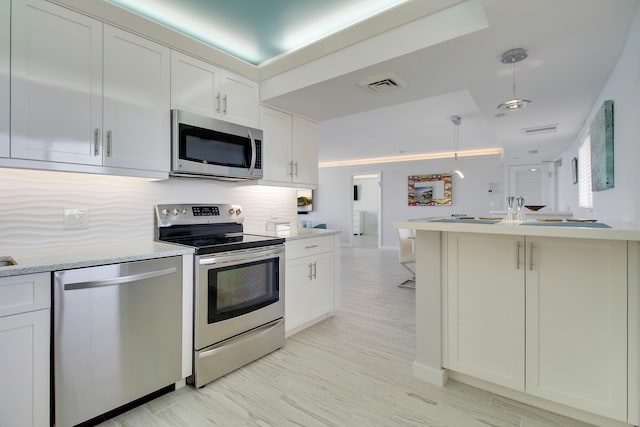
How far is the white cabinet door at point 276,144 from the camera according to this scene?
2.94m

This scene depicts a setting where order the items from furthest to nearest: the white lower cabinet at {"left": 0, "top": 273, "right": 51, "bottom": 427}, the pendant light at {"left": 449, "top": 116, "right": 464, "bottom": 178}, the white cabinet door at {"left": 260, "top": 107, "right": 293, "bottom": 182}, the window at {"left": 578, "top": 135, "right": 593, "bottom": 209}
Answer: the pendant light at {"left": 449, "top": 116, "right": 464, "bottom": 178}
the window at {"left": 578, "top": 135, "right": 593, "bottom": 209}
the white cabinet door at {"left": 260, "top": 107, "right": 293, "bottom": 182}
the white lower cabinet at {"left": 0, "top": 273, "right": 51, "bottom": 427}

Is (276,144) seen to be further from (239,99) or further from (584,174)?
(584,174)

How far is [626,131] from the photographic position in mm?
2029

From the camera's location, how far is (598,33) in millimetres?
1854

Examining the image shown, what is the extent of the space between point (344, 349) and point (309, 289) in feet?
2.05

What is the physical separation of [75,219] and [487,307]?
2.64 metres

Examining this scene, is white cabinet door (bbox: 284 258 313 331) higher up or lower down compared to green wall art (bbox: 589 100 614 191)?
lower down

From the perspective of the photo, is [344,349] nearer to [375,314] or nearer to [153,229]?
[375,314]

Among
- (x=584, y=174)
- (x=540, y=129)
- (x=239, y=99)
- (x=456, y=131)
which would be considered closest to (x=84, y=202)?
(x=239, y=99)

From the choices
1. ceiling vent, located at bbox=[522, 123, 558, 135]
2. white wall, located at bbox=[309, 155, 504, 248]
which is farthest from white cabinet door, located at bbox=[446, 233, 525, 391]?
white wall, located at bbox=[309, 155, 504, 248]

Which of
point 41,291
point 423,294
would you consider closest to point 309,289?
point 423,294

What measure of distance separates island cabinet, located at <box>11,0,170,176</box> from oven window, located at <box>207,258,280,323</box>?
904 mm

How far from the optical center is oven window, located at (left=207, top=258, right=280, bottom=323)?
2076 millimetres

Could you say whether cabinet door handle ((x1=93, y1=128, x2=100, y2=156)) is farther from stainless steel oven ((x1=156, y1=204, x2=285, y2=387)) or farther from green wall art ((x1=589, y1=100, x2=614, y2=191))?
green wall art ((x1=589, y1=100, x2=614, y2=191))
